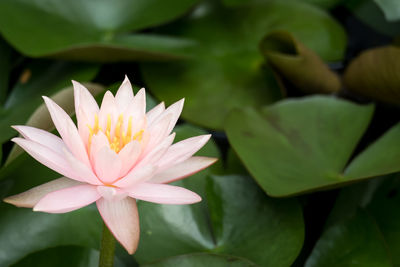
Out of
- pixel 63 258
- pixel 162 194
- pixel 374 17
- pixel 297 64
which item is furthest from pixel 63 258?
pixel 374 17

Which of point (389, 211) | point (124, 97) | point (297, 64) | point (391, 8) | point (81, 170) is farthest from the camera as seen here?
point (297, 64)

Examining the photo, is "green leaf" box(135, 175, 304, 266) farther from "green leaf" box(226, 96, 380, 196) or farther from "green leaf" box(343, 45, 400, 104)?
"green leaf" box(343, 45, 400, 104)

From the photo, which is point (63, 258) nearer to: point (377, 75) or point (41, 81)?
point (41, 81)

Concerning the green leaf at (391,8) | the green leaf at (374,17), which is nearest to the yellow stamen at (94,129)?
the green leaf at (391,8)

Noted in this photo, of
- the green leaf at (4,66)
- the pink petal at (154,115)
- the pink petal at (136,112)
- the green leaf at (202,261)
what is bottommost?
the green leaf at (202,261)

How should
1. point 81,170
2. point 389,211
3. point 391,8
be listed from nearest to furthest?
point 81,170 < point 389,211 < point 391,8

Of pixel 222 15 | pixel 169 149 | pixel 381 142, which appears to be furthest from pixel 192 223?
pixel 222 15

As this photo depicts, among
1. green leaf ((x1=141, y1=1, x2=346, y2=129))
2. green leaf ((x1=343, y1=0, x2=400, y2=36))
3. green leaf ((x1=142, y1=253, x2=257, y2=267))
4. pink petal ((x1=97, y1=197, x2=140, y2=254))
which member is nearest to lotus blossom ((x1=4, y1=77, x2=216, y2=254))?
pink petal ((x1=97, y1=197, x2=140, y2=254))

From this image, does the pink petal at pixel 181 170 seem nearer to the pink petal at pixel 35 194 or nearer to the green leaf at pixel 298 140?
the pink petal at pixel 35 194
